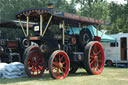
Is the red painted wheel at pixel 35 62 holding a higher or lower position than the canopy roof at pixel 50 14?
lower

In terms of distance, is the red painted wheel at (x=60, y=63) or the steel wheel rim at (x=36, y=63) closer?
the red painted wheel at (x=60, y=63)

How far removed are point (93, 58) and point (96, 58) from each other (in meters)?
0.19

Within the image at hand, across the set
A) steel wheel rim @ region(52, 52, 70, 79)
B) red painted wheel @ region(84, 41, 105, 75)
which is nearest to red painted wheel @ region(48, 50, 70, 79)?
steel wheel rim @ region(52, 52, 70, 79)

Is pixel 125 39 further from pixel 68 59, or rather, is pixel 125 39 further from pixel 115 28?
pixel 115 28

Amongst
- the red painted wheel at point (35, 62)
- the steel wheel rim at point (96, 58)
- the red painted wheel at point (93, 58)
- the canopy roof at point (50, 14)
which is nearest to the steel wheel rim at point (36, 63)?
the red painted wheel at point (35, 62)

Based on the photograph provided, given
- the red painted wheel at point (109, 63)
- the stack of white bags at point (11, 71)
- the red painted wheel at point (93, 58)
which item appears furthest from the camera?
the red painted wheel at point (109, 63)

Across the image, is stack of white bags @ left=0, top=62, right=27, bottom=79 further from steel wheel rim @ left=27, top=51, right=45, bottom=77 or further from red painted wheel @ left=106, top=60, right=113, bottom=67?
red painted wheel @ left=106, top=60, right=113, bottom=67

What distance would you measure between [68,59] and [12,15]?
72.4 ft

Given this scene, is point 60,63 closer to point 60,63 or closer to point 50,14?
point 60,63

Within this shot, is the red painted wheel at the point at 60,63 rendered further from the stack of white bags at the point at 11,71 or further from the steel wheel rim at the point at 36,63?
the stack of white bags at the point at 11,71

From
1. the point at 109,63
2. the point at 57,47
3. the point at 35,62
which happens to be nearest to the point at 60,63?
the point at 57,47

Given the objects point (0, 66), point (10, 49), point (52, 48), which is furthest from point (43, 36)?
point (10, 49)

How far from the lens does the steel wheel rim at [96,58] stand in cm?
957

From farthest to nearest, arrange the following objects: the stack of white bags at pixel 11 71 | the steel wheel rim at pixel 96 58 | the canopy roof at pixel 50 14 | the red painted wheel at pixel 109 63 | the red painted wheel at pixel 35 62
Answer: the red painted wheel at pixel 109 63, the steel wheel rim at pixel 96 58, the red painted wheel at pixel 35 62, the stack of white bags at pixel 11 71, the canopy roof at pixel 50 14
